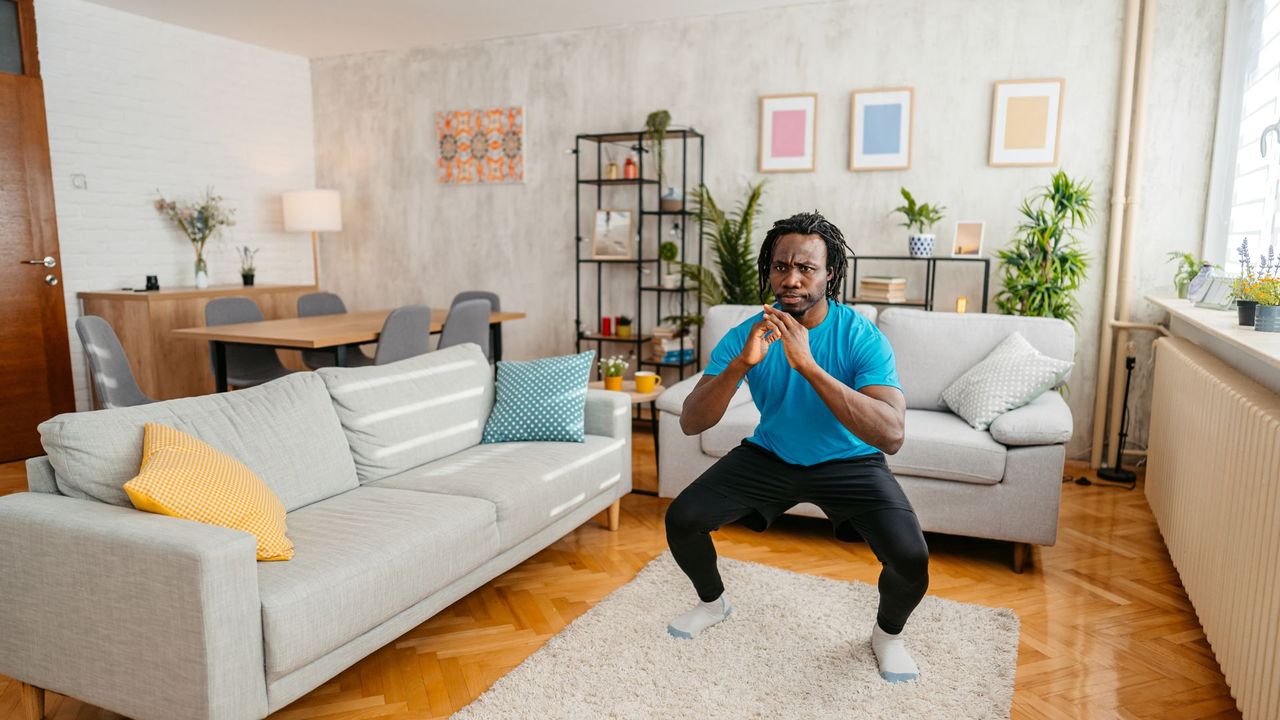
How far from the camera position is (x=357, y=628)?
193 centimetres

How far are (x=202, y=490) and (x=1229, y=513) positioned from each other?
2.52m

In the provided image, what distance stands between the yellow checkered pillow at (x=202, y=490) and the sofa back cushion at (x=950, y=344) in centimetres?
253

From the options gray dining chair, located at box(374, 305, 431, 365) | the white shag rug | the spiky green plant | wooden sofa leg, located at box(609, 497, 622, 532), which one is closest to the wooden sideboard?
gray dining chair, located at box(374, 305, 431, 365)

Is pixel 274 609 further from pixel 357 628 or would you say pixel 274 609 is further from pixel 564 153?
pixel 564 153

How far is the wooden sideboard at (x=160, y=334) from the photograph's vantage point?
4617 mm

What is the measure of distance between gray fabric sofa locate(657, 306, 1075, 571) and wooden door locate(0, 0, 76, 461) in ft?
11.5

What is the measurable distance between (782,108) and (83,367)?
428 centimetres

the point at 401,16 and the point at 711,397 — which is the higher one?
the point at 401,16

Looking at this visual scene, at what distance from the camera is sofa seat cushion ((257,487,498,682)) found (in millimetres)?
1761

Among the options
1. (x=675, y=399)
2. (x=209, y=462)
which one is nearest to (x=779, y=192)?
(x=675, y=399)

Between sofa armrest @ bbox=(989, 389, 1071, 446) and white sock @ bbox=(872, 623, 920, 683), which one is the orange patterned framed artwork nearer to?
sofa armrest @ bbox=(989, 389, 1071, 446)

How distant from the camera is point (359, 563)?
194cm

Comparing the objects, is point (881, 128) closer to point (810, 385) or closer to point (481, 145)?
point (481, 145)

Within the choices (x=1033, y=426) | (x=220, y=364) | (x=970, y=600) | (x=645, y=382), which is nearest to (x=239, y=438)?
(x=645, y=382)
